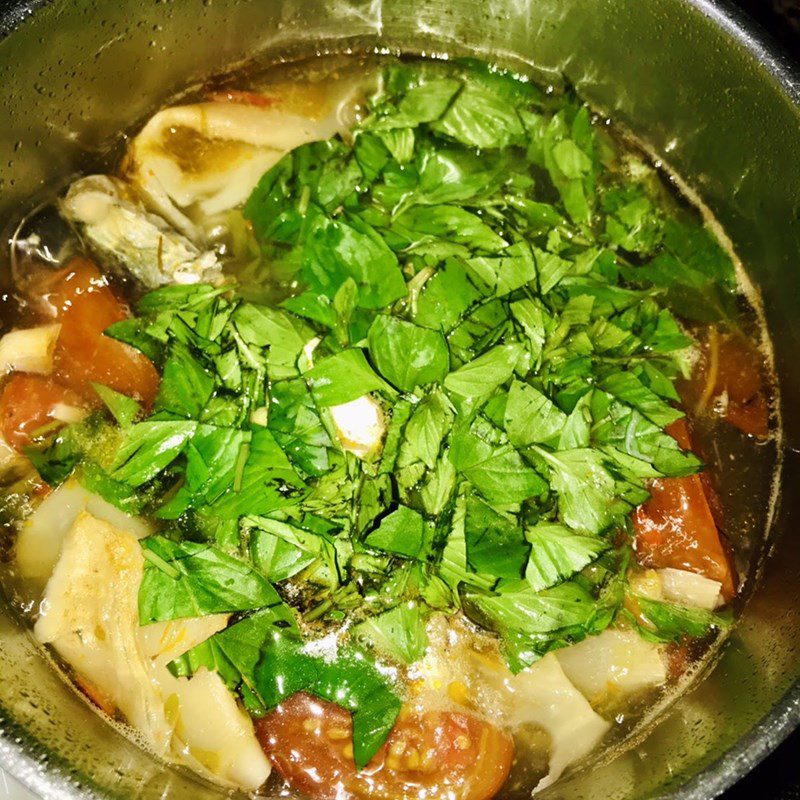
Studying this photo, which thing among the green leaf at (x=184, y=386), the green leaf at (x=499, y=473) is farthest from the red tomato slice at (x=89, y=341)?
the green leaf at (x=499, y=473)

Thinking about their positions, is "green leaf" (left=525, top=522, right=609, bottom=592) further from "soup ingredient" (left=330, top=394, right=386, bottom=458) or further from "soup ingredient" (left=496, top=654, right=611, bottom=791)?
"soup ingredient" (left=330, top=394, right=386, bottom=458)

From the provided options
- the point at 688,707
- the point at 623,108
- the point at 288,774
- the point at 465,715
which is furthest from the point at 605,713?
the point at 623,108

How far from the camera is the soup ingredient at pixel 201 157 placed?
6.89 feet

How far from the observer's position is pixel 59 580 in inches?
68.4

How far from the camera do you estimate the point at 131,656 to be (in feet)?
5.58

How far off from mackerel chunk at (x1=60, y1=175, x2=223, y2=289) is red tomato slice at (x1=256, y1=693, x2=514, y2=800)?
3.49ft

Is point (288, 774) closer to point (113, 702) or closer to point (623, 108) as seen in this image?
point (113, 702)

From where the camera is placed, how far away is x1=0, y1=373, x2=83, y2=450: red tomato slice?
1.82m

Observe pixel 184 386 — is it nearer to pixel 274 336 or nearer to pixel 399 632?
pixel 274 336

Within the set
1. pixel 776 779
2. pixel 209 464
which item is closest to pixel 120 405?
pixel 209 464

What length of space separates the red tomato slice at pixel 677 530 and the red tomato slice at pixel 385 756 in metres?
0.58

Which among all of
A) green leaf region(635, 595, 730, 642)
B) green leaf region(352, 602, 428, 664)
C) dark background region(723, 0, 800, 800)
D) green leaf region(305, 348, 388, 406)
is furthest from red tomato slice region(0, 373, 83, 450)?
dark background region(723, 0, 800, 800)

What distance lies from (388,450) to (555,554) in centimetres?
41

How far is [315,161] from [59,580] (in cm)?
118
